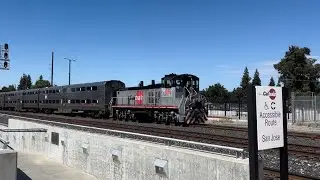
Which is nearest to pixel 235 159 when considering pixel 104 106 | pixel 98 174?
pixel 98 174

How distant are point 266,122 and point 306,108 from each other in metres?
24.4

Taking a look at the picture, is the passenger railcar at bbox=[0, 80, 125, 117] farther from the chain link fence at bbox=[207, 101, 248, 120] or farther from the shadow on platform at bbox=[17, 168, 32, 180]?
the shadow on platform at bbox=[17, 168, 32, 180]

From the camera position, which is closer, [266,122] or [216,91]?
[266,122]

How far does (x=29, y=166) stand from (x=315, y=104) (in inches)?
786

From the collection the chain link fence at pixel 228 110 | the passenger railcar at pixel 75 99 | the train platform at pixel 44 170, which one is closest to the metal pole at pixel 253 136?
the train platform at pixel 44 170

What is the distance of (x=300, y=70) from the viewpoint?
173 feet

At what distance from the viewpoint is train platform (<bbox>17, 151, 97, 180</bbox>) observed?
1498 centimetres

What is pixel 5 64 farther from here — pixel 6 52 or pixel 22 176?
pixel 22 176

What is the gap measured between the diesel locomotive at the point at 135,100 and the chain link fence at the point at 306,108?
6.57 meters

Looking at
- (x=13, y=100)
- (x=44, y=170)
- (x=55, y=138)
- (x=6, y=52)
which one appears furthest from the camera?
(x=13, y=100)

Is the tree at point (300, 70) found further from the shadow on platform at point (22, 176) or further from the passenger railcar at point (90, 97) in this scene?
the shadow on platform at point (22, 176)

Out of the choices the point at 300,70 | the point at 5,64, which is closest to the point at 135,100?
the point at 5,64

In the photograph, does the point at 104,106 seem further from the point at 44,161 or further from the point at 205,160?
the point at 205,160

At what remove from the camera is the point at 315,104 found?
27.8m
